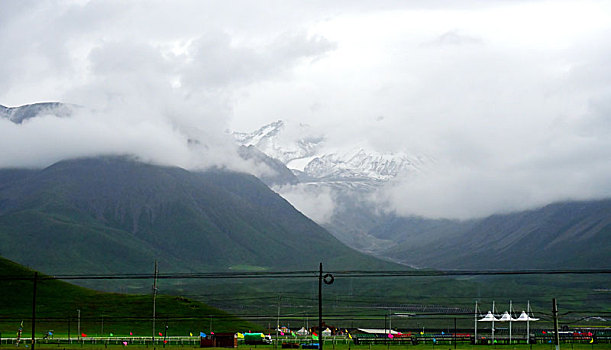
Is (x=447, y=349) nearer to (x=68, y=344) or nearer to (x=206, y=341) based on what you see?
(x=206, y=341)

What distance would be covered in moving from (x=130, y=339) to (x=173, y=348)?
33.5 metres

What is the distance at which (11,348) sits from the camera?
136 m

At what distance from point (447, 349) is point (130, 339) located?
7288 centimetres

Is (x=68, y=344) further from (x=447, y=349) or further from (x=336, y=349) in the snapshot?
(x=447, y=349)

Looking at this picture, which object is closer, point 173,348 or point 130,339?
point 173,348

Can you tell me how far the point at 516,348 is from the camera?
148 meters

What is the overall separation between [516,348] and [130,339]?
277 feet

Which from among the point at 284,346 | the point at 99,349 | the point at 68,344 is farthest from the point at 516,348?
the point at 68,344

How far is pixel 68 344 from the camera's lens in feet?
500

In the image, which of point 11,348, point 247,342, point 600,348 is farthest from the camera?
point 247,342

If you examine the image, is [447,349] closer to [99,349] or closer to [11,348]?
[99,349]

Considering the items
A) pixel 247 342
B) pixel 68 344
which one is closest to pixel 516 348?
pixel 247 342

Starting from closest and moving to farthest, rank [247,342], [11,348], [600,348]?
[11,348] < [600,348] < [247,342]

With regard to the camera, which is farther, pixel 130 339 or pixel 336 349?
pixel 130 339
